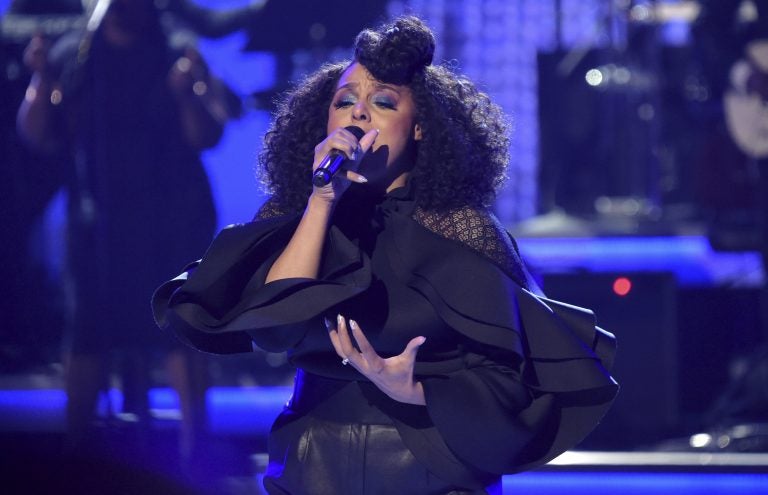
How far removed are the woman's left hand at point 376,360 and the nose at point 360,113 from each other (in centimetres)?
38

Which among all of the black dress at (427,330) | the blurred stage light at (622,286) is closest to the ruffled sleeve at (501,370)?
the black dress at (427,330)

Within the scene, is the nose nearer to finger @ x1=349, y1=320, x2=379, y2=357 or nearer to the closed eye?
the closed eye

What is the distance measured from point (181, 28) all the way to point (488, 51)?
1.23 metres

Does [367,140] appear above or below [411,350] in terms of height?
above

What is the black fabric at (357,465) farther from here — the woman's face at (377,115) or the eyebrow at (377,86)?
the eyebrow at (377,86)

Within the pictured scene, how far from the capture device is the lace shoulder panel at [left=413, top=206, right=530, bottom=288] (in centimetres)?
166

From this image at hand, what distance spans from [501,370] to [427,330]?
0.14 metres

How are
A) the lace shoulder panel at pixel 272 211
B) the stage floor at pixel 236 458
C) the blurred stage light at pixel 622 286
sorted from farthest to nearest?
the blurred stage light at pixel 622 286
the stage floor at pixel 236 458
the lace shoulder panel at pixel 272 211

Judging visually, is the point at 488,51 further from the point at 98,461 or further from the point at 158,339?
the point at 98,461

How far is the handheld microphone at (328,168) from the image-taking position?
4.70 ft

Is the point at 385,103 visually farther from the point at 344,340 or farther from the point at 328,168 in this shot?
the point at 344,340

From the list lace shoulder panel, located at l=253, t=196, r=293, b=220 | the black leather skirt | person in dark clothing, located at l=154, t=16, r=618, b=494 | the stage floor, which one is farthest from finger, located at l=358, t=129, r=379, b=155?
Result: the stage floor

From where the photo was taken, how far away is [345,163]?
4.90ft

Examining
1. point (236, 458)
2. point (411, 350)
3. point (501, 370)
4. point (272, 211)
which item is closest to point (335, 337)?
point (411, 350)
